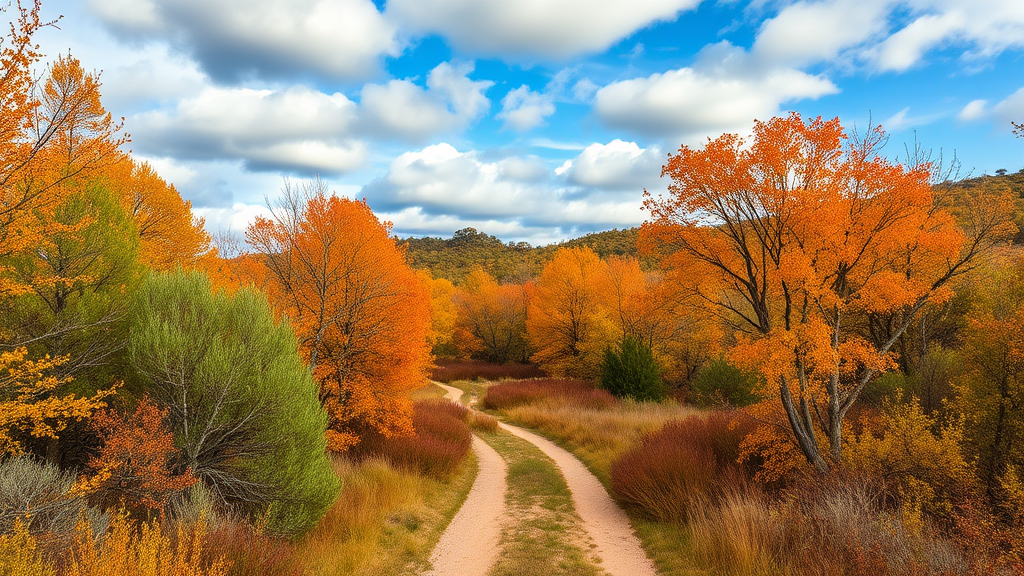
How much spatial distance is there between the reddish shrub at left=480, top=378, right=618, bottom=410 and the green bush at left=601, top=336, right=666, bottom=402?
3.17ft

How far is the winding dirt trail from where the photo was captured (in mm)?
7207

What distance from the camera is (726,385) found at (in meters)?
21.1

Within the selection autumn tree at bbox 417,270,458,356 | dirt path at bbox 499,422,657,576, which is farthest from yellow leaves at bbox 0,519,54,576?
autumn tree at bbox 417,270,458,356

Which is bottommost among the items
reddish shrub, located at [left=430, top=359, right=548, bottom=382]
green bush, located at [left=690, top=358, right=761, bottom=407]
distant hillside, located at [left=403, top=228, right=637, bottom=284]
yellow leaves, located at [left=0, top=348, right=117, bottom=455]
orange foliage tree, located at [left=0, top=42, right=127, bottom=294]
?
reddish shrub, located at [left=430, top=359, right=548, bottom=382]

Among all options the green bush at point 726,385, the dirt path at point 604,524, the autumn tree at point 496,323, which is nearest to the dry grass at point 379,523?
the dirt path at point 604,524

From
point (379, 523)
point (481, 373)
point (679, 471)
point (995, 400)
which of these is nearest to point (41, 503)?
point (379, 523)

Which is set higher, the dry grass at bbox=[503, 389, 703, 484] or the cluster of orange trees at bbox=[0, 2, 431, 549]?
the cluster of orange trees at bbox=[0, 2, 431, 549]

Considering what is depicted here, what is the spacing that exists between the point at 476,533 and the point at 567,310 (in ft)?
78.9

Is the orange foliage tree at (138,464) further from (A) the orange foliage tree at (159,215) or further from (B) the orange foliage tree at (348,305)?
(A) the orange foliage tree at (159,215)

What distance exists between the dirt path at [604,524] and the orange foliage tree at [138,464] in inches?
265

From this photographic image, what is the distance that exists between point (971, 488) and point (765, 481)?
3.44m

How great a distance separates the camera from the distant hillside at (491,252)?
84.3m

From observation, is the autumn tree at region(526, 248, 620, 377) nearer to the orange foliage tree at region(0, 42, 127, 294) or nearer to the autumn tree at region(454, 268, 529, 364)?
the autumn tree at region(454, 268, 529, 364)

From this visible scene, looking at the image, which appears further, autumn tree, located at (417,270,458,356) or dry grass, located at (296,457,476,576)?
autumn tree, located at (417,270,458,356)
